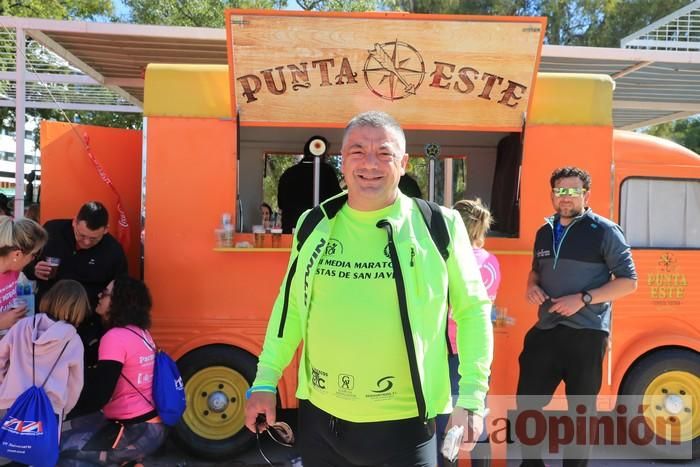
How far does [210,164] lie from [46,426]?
2019 mm

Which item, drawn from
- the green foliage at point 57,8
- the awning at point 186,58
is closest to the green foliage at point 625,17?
the awning at point 186,58

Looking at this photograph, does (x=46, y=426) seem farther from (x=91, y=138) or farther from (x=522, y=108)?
(x=522, y=108)

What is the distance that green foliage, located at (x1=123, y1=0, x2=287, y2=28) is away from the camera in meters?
14.1

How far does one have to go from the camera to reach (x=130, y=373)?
13.0ft

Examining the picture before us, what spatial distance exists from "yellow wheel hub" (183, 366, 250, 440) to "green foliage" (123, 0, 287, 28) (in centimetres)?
1088

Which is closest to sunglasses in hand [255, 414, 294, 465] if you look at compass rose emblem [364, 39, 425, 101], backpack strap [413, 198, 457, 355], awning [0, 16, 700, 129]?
backpack strap [413, 198, 457, 355]

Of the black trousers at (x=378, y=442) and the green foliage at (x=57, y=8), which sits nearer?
the black trousers at (x=378, y=442)

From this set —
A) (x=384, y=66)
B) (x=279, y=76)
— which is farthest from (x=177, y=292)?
(x=384, y=66)

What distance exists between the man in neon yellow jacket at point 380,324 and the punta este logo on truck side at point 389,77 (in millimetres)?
2257

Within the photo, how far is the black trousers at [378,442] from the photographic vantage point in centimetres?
219

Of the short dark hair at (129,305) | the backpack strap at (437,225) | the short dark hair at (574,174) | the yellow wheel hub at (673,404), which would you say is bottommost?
the yellow wheel hub at (673,404)

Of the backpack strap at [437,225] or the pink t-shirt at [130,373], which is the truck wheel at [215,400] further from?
the backpack strap at [437,225]

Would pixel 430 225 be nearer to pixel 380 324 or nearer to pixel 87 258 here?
pixel 380 324

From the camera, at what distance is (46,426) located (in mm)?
3543
